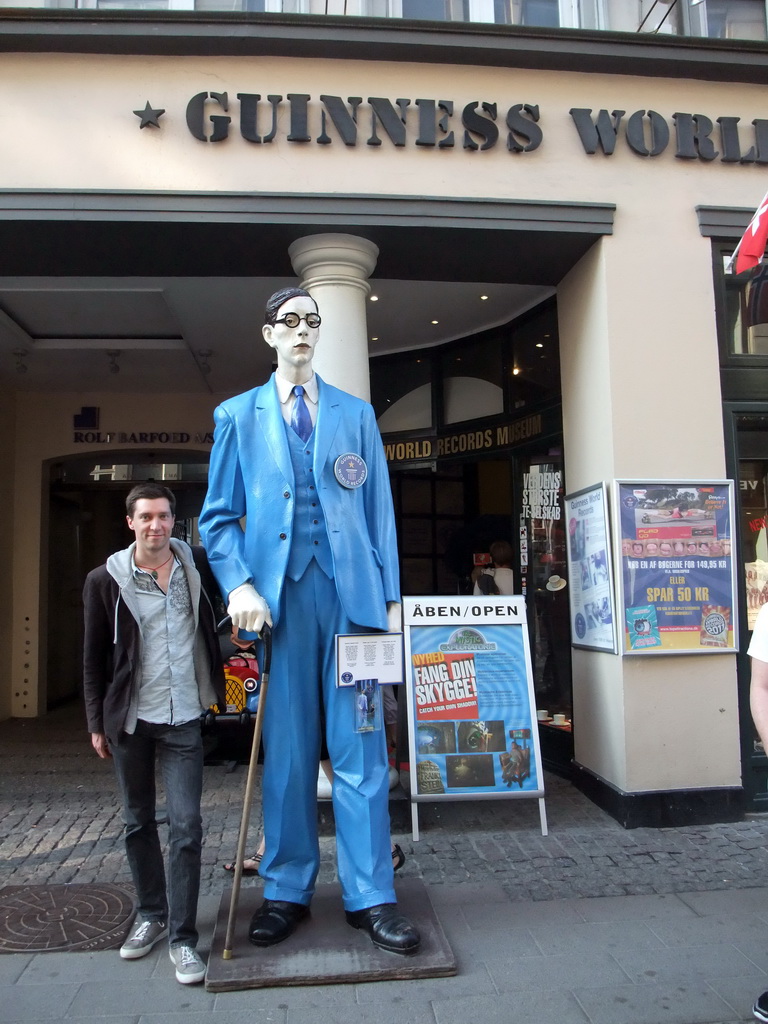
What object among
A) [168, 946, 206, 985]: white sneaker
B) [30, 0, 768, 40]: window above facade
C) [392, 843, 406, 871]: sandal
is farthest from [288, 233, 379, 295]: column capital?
[168, 946, 206, 985]: white sneaker

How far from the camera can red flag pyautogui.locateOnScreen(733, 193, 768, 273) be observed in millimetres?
4598

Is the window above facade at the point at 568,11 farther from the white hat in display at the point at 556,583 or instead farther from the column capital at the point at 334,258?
the white hat in display at the point at 556,583

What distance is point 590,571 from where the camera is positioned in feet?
16.8

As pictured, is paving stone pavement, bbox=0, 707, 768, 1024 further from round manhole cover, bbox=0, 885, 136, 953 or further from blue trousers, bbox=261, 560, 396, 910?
blue trousers, bbox=261, 560, 396, 910

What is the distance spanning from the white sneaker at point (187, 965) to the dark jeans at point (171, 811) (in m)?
0.03

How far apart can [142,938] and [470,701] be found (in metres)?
2.22

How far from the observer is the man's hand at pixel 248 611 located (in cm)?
309

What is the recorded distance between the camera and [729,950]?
3.22 meters

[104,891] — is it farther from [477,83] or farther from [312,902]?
[477,83]

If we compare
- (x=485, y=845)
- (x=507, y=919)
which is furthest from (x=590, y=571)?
(x=507, y=919)

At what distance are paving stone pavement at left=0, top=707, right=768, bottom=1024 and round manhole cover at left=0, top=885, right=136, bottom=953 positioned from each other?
0.10 metres

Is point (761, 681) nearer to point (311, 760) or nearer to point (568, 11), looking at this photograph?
point (311, 760)

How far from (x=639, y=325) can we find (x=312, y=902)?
11.8 ft

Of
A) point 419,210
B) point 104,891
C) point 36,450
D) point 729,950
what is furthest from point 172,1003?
A: point 36,450
